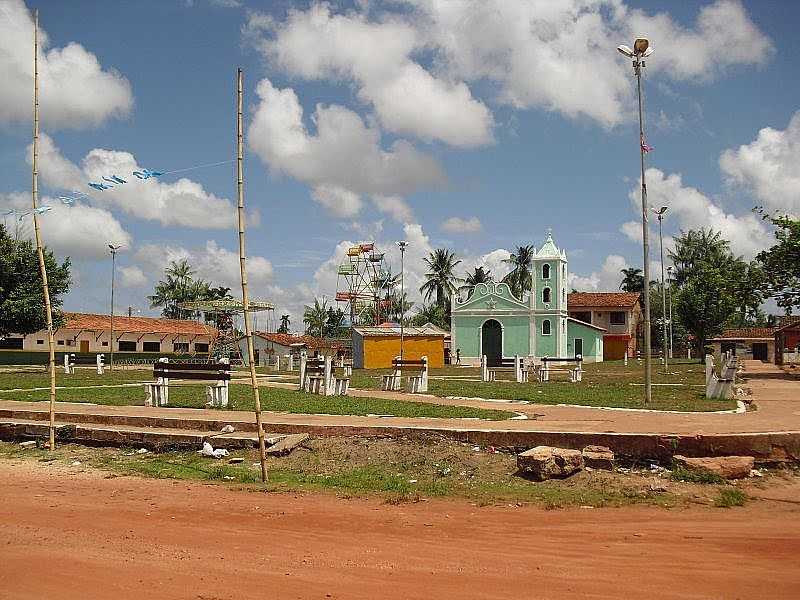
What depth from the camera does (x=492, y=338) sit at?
57.8m

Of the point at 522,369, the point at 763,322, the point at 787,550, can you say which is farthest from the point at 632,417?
the point at 763,322

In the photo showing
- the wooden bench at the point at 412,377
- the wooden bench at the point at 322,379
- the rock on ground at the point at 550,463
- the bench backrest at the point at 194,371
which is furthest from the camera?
the wooden bench at the point at 412,377

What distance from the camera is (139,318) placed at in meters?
74.4

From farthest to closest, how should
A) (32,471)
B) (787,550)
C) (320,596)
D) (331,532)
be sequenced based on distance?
(32,471) → (331,532) → (787,550) → (320,596)

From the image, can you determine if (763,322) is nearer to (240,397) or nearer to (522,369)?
(522,369)

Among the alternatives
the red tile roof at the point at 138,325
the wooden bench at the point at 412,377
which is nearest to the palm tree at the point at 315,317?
the red tile roof at the point at 138,325

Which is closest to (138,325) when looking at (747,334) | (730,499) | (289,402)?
(747,334)

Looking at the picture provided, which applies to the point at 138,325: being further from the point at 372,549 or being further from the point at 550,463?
the point at 372,549

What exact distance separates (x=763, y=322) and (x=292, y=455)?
106m

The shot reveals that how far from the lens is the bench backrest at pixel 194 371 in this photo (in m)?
15.8

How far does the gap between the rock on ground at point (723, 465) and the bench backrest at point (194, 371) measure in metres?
9.49

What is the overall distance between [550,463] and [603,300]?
238ft

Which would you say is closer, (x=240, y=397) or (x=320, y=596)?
(x=320, y=596)

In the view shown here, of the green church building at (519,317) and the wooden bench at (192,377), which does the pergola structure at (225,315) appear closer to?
the green church building at (519,317)
